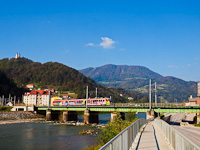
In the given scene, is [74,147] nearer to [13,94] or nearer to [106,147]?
[106,147]

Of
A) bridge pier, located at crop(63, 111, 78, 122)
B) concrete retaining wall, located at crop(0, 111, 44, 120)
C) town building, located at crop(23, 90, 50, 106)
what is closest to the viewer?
concrete retaining wall, located at crop(0, 111, 44, 120)

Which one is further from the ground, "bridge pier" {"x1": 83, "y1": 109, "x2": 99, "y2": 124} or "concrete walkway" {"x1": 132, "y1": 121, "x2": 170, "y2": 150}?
"concrete walkway" {"x1": 132, "y1": 121, "x2": 170, "y2": 150}

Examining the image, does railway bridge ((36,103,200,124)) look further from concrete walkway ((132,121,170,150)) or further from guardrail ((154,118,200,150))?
guardrail ((154,118,200,150))

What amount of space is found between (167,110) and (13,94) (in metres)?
128

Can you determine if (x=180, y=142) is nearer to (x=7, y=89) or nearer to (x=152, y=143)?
(x=152, y=143)

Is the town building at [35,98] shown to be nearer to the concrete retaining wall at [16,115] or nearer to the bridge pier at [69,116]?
the concrete retaining wall at [16,115]

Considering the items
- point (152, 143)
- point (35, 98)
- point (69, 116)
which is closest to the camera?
point (152, 143)

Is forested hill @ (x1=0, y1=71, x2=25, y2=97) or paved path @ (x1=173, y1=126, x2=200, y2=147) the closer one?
paved path @ (x1=173, y1=126, x2=200, y2=147)

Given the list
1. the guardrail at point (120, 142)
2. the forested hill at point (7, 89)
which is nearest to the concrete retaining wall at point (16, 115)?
the forested hill at point (7, 89)

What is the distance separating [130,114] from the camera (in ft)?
198

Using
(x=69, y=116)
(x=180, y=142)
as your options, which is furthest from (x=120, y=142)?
(x=69, y=116)

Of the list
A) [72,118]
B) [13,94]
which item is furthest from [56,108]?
[13,94]

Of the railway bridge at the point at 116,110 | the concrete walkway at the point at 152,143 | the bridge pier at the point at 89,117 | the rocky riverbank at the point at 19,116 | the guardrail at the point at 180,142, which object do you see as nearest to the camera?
the guardrail at the point at 180,142

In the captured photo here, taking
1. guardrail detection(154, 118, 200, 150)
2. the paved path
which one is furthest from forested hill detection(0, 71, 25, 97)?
guardrail detection(154, 118, 200, 150)
